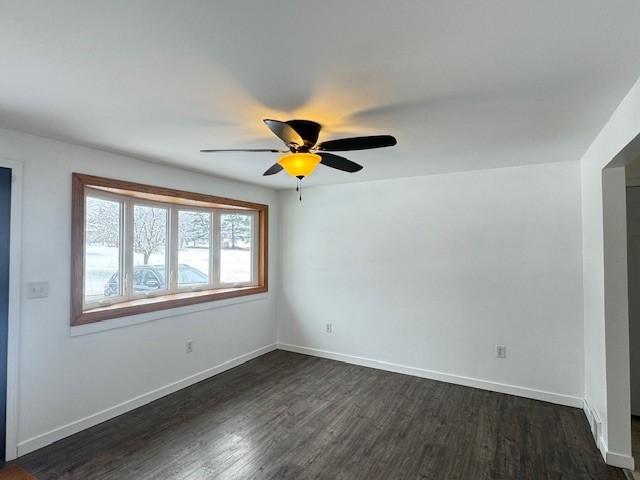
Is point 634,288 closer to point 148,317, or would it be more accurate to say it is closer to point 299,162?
point 299,162

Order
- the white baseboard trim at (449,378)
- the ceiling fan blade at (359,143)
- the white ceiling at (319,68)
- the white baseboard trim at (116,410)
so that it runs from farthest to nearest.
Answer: the white baseboard trim at (449,378) → the white baseboard trim at (116,410) → the ceiling fan blade at (359,143) → the white ceiling at (319,68)

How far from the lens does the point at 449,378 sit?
372 cm

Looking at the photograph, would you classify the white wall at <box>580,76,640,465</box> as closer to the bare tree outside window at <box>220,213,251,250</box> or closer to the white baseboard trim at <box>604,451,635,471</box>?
the white baseboard trim at <box>604,451,635,471</box>

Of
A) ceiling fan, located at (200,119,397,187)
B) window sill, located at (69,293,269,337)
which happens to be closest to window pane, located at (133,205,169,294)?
window sill, located at (69,293,269,337)

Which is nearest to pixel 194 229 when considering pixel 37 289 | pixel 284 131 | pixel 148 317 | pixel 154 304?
pixel 154 304

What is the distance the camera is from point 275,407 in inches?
123

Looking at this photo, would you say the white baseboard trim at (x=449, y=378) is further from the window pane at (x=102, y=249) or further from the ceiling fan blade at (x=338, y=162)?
the ceiling fan blade at (x=338, y=162)

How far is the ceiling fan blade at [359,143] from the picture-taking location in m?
1.96

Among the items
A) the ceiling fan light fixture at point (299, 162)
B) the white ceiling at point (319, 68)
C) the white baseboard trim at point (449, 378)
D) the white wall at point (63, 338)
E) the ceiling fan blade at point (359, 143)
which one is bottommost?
the white baseboard trim at point (449, 378)

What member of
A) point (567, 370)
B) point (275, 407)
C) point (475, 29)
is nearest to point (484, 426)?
point (567, 370)

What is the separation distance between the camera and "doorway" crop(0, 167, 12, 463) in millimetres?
2324

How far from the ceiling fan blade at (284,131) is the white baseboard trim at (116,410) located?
2.76 meters

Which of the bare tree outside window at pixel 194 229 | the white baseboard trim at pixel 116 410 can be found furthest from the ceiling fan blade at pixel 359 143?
the white baseboard trim at pixel 116 410

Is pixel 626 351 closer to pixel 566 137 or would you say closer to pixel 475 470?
pixel 475 470
